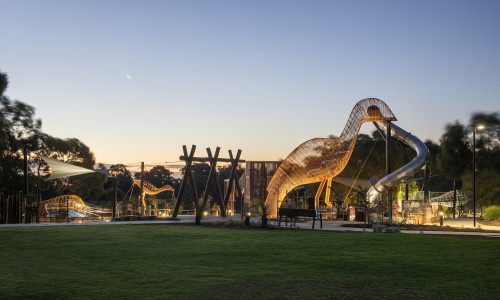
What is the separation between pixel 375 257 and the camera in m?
11.7

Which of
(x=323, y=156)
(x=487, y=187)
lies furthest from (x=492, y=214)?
(x=323, y=156)

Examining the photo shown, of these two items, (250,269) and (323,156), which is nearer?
(250,269)

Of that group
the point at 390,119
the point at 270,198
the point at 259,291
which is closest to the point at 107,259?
the point at 259,291

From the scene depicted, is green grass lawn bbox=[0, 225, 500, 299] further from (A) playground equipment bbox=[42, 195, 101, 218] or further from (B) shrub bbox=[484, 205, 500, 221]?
(A) playground equipment bbox=[42, 195, 101, 218]

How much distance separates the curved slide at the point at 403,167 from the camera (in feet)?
93.9

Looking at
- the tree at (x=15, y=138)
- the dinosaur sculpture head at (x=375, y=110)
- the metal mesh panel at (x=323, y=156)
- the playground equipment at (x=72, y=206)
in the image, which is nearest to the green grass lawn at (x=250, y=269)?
the dinosaur sculpture head at (x=375, y=110)

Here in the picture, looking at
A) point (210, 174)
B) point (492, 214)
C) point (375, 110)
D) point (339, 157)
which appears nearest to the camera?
point (492, 214)

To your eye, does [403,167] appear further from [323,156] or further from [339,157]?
[323,156]

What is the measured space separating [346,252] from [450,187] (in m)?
57.0

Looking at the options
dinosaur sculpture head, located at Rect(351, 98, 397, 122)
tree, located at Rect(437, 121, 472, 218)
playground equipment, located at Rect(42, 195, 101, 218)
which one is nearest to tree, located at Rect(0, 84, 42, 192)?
playground equipment, located at Rect(42, 195, 101, 218)

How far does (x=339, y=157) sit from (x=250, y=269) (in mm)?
22191

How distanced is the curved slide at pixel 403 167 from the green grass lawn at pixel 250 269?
1303cm

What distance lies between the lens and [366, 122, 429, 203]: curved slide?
2861 centimetres

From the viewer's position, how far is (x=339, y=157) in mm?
31312
